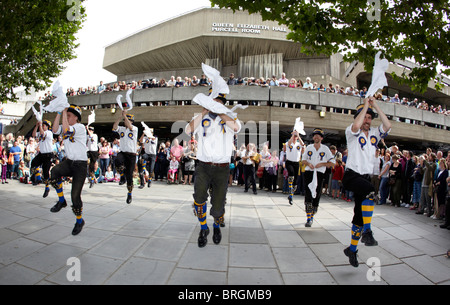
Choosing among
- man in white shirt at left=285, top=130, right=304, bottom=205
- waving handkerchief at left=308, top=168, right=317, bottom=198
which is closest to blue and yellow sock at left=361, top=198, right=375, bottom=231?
waving handkerchief at left=308, top=168, right=317, bottom=198

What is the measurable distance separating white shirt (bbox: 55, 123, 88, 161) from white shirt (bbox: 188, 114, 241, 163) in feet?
7.64

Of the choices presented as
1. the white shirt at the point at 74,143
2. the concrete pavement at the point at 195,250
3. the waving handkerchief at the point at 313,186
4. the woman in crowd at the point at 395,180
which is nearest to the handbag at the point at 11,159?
the concrete pavement at the point at 195,250

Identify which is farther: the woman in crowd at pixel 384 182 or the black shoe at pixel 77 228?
the woman in crowd at pixel 384 182

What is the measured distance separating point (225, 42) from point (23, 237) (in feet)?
91.2

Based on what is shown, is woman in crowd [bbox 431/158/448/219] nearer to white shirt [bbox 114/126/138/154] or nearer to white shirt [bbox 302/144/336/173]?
white shirt [bbox 302/144/336/173]

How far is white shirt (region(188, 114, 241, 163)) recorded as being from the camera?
158 inches

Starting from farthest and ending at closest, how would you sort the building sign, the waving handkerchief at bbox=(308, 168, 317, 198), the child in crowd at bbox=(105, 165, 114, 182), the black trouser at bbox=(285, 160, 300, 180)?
the building sign
the child in crowd at bbox=(105, 165, 114, 182)
the black trouser at bbox=(285, 160, 300, 180)
the waving handkerchief at bbox=(308, 168, 317, 198)

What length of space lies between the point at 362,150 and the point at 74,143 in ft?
16.6

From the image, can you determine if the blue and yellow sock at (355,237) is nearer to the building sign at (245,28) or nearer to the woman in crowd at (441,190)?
the woman in crowd at (441,190)

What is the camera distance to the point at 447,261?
3.80 metres

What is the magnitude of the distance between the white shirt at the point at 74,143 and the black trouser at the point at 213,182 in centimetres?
238

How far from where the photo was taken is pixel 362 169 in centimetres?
370

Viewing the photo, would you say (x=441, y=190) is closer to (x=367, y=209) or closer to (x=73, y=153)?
(x=367, y=209)

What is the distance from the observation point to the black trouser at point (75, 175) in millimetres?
4348
